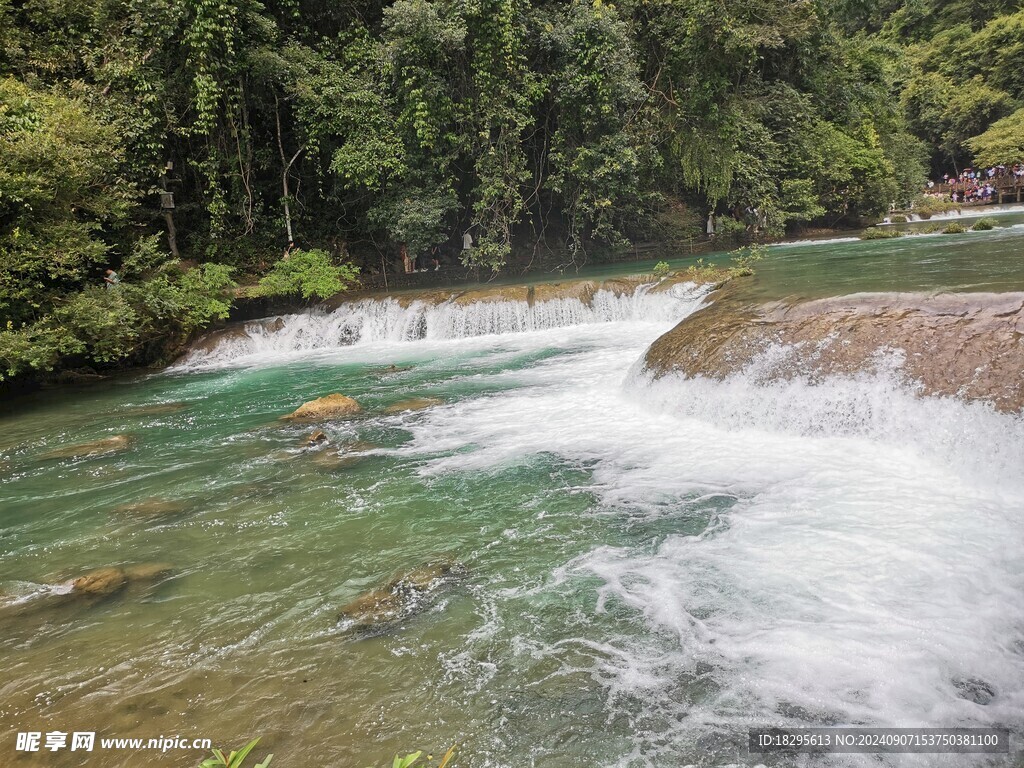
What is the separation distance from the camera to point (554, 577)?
4605mm

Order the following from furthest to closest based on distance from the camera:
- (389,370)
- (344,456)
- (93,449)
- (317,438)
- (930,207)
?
(930,207) → (389,370) → (93,449) → (317,438) → (344,456)

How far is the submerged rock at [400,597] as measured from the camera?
4.21 metres

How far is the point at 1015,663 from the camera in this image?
336 centimetres

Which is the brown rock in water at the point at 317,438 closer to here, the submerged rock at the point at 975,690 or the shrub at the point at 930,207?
the submerged rock at the point at 975,690

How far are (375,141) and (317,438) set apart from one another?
10.7 m

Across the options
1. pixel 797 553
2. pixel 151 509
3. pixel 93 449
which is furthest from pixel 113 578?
pixel 797 553

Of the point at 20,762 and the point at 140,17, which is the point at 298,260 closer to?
the point at 140,17

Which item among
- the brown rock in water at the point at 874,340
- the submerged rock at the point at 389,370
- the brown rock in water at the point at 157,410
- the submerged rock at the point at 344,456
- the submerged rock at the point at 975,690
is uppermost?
the brown rock in water at the point at 874,340

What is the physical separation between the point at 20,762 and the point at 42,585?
228cm

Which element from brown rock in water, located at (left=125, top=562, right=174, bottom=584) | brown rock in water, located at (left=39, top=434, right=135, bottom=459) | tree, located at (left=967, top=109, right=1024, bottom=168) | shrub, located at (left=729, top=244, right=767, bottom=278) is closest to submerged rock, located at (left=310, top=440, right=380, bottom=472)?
brown rock in water, located at (left=125, top=562, right=174, bottom=584)

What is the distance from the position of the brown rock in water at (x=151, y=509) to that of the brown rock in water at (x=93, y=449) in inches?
88.7

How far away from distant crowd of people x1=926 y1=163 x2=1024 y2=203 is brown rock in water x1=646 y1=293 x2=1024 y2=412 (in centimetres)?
3137

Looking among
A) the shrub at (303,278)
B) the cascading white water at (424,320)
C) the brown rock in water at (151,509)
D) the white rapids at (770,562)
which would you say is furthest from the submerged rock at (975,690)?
the shrub at (303,278)

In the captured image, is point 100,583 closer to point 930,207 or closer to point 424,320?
point 424,320
